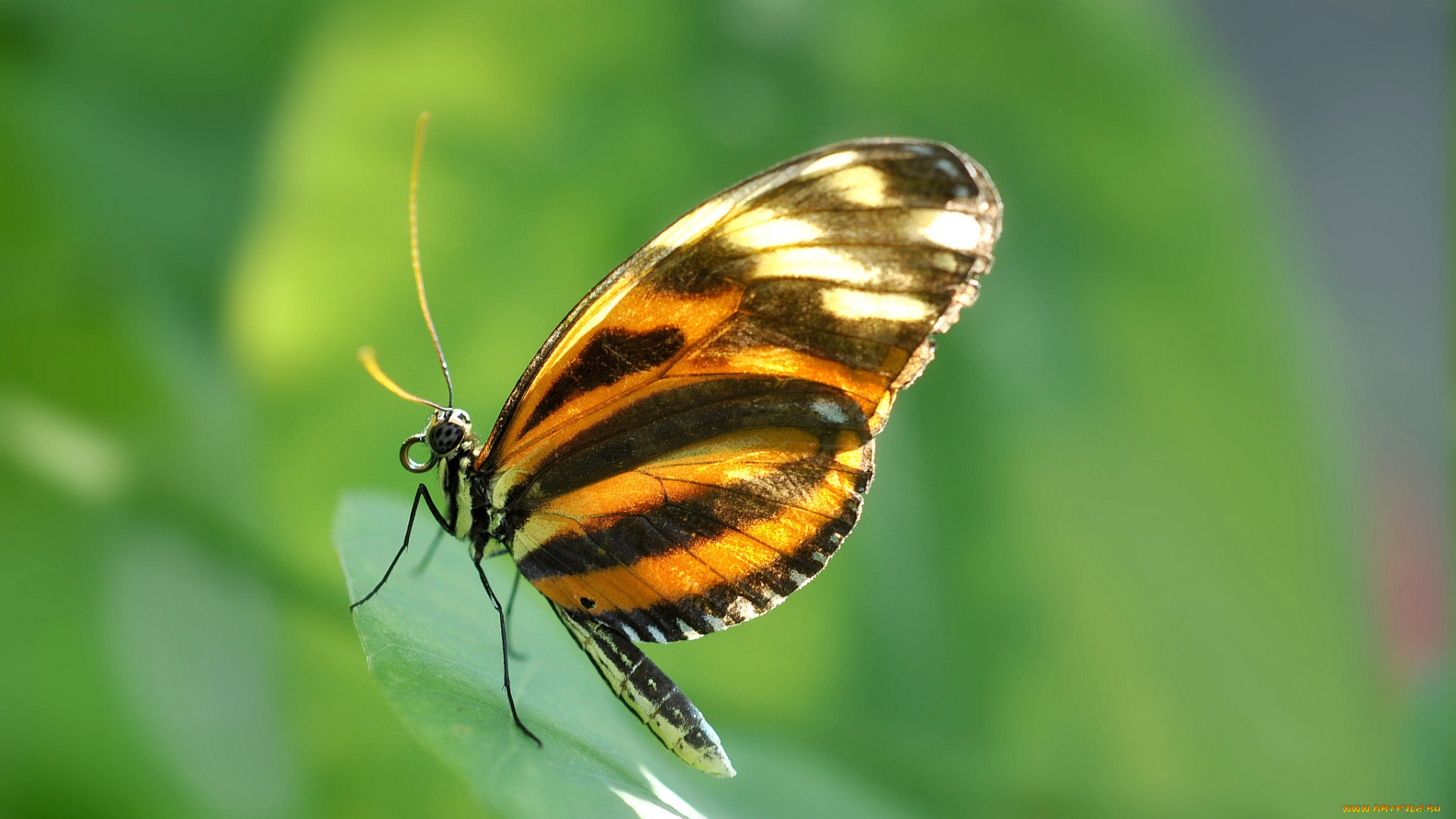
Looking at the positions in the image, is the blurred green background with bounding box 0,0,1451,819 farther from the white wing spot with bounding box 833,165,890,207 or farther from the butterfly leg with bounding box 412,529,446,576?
the white wing spot with bounding box 833,165,890,207


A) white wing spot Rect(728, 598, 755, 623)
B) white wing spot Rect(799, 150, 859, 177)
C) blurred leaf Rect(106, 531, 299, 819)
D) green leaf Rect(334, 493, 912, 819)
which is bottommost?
blurred leaf Rect(106, 531, 299, 819)

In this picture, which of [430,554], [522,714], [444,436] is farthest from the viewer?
[430,554]

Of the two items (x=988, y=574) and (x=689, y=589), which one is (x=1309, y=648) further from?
(x=689, y=589)

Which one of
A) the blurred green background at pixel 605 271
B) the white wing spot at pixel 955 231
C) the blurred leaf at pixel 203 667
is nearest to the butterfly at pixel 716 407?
the white wing spot at pixel 955 231

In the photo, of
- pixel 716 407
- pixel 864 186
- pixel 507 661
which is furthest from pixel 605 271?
pixel 507 661

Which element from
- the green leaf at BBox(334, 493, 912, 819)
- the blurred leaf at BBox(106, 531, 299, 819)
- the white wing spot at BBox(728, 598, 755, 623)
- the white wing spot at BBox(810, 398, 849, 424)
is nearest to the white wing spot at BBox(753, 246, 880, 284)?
the white wing spot at BBox(810, 398, 849, 424)

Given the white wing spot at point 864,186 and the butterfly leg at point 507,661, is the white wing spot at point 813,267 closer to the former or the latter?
the white wing spot at point 864,186

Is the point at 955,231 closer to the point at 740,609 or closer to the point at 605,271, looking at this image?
the point at 740,609

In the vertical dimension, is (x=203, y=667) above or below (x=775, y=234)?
below
